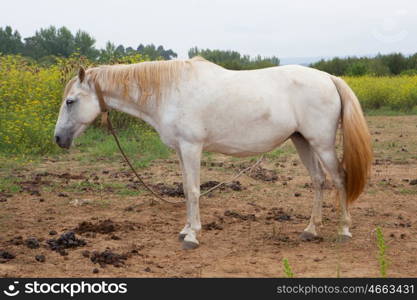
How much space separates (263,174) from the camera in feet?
28.5

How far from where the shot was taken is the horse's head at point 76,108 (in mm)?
5234

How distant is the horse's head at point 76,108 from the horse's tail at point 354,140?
252 cm

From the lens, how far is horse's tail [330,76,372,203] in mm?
5191

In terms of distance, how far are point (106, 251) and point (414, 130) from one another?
1103 centimetres

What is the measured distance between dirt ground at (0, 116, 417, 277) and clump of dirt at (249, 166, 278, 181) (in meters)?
0.02

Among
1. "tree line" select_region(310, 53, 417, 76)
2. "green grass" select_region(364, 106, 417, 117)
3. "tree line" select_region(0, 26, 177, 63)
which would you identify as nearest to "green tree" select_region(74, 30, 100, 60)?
"tree line" select_region(0, 26, 177, 63)

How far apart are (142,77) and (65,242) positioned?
1.82m

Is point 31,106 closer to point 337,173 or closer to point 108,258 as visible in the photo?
point 108,258

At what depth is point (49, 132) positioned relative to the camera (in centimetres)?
1023

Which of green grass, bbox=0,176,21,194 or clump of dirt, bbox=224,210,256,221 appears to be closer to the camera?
clump of dirt, bbox=224,210,256,221

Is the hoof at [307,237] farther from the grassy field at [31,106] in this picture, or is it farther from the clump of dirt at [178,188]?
the grassy field at [31,106]

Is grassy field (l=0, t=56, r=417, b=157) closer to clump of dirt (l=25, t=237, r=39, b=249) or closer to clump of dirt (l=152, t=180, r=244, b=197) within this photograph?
clump of dirt (l=152, t=180, r=244, b=197)

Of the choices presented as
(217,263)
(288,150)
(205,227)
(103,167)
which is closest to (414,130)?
(288,150)

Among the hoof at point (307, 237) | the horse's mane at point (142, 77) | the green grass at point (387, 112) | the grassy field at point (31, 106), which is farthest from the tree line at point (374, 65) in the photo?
the horse's mane at point (142, 77)
